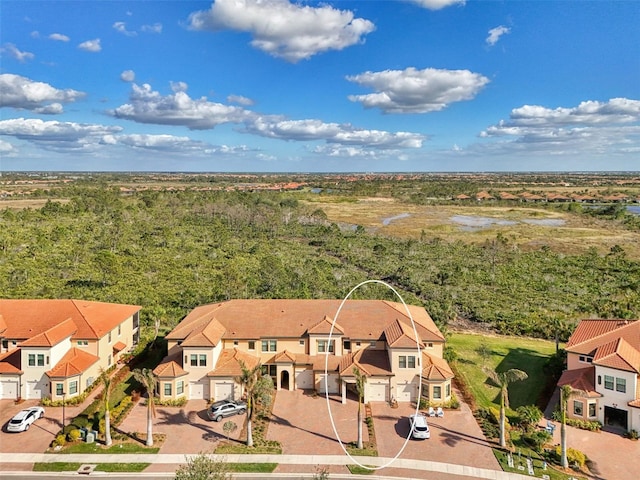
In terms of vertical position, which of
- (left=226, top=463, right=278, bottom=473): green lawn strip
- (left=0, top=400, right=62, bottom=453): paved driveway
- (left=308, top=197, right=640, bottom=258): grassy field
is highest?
(left=308, top=197, right=640, bottom=258): grassy field

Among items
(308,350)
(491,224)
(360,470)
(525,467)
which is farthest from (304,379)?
(491,224)

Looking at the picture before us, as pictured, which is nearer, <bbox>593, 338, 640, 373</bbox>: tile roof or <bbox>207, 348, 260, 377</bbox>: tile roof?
<bbox>593, 338, 640, 373</bbox>: tile roof

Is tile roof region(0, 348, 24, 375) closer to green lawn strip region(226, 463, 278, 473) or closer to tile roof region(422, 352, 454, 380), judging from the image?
green lawn strip region(226, 463, 278, 473)

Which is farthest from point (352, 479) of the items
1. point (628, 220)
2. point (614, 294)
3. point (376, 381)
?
point (628, 220)

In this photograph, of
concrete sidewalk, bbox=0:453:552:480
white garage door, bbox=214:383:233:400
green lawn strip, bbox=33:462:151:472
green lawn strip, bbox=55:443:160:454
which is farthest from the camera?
white garage door, bbox=214:383:233:400

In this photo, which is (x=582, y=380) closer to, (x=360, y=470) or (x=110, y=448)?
(x=360, y=470)

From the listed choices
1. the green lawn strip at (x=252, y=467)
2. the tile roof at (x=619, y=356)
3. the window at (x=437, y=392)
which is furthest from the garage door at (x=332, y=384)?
the tile roof at (x=619, y=356)

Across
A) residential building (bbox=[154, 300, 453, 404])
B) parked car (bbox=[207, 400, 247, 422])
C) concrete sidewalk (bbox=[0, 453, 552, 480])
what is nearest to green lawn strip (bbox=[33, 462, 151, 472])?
concrete sidewalk (bbox=[0, 453, 552, 480])
